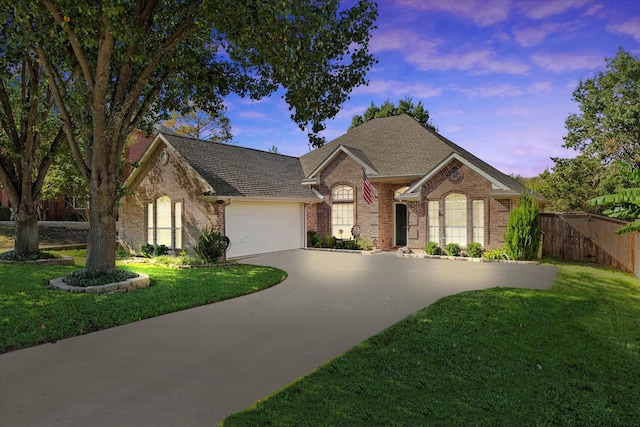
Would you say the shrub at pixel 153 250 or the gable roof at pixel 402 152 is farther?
the gable roof at pixel 402 152

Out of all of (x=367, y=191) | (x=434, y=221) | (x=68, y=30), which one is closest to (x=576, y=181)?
(x=434, y=221)

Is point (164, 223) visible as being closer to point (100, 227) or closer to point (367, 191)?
point (100, 227)

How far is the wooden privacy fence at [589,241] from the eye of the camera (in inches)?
551

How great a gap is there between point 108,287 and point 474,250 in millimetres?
14030

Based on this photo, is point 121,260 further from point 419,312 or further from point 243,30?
point 419,312

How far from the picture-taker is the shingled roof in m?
17.3

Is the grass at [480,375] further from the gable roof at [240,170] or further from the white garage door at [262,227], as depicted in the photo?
the gable roof at [240,170]

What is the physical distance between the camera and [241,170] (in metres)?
19.6

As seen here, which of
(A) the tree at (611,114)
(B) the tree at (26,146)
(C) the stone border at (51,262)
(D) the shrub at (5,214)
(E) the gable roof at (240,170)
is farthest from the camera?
(D) the shrub at (5,214)

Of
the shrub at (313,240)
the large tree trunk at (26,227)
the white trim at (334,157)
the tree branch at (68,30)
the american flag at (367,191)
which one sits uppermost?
the tree branch at (68,30)

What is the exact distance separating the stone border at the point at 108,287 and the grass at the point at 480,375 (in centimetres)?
706

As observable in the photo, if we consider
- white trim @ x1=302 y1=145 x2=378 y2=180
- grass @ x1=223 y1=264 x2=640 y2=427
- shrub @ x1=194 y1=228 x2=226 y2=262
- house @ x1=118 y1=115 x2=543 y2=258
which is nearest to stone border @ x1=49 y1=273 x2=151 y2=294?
shrub @ x1=194 y1=228 x2=226 y2=262

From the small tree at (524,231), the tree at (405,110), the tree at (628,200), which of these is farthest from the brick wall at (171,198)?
the tree at (405,110)

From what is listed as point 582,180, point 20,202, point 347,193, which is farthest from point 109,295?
point 582,180
